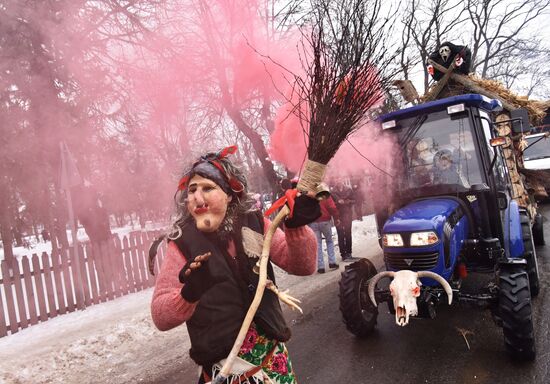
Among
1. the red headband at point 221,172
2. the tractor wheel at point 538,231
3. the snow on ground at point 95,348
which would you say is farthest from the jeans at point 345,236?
the red headband at point 221,172

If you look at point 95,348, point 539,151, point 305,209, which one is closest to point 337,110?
point 305,209

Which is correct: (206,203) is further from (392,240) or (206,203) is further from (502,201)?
(502,201)

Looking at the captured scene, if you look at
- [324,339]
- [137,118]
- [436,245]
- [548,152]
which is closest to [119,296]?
[137,118]

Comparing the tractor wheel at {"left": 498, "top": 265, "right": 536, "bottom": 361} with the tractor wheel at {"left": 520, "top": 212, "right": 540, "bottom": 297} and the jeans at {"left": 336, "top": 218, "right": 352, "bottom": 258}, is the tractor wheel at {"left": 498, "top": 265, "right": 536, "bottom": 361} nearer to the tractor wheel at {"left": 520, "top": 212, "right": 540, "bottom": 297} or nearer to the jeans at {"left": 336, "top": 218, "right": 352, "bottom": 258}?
the tractor wheel at {"left": 520, "top": 212, "right": 540, "bottom": 297}

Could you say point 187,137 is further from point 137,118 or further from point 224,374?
point 224,374

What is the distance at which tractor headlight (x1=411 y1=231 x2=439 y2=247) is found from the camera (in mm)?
3256

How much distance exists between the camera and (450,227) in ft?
11.6

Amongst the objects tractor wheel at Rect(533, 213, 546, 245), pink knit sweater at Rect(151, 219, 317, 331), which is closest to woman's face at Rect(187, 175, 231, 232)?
pink knit sweater at Rect(151, 219, 317, 331)

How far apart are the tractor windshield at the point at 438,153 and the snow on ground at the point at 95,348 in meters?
2.88

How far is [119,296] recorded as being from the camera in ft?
23.2

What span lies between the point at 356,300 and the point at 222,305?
2448mm

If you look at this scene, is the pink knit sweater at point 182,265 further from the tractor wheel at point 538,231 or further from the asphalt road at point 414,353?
the tractor wheel at point 538,231

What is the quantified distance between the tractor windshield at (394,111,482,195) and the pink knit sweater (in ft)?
9.54

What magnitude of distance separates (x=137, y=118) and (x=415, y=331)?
293 inches
